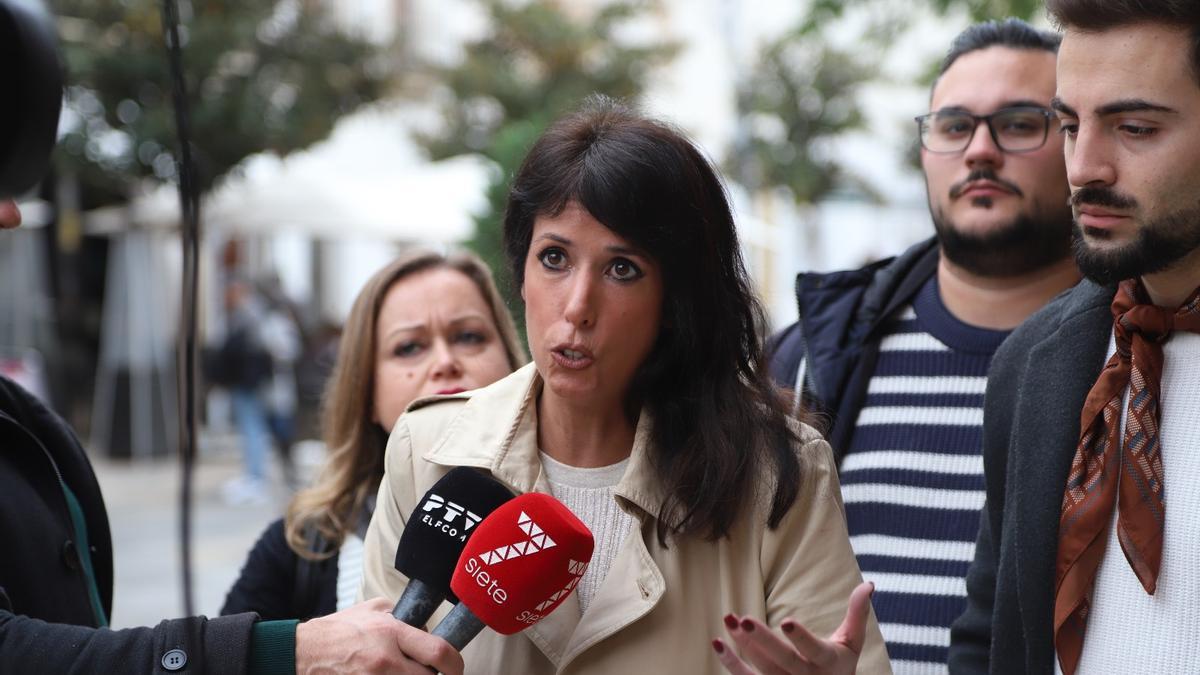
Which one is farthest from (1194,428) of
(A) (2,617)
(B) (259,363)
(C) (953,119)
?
(B) (259,363)

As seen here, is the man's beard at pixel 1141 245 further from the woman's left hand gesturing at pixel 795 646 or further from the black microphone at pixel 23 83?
the black microphone at pixel 23 83

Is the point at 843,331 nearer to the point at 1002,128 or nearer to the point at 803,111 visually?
the point at 1002,128

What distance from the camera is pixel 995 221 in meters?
3.08

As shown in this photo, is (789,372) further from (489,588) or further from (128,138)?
(128,138)

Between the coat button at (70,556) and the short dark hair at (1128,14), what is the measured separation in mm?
1941

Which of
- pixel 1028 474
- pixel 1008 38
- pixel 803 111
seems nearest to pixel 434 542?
pixel 1028 474

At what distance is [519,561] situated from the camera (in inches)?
78.4

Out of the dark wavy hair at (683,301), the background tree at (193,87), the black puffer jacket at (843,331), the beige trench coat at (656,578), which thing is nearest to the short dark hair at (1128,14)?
the dark wavy hair at (683,301)

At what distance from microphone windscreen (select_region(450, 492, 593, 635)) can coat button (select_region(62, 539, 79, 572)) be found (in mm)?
847

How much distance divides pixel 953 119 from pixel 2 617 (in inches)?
87.9

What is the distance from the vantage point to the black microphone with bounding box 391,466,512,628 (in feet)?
6.81

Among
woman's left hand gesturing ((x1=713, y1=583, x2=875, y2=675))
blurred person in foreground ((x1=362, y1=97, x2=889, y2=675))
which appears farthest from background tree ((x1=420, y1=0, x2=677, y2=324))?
woman's left hand gesturing ((x1=713, y1=583, x2=875, y2=675))

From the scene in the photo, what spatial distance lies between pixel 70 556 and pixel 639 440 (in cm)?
104

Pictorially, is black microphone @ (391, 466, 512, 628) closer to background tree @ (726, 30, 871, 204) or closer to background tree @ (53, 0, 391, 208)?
background tree @ (53, 0, 391, 208)
